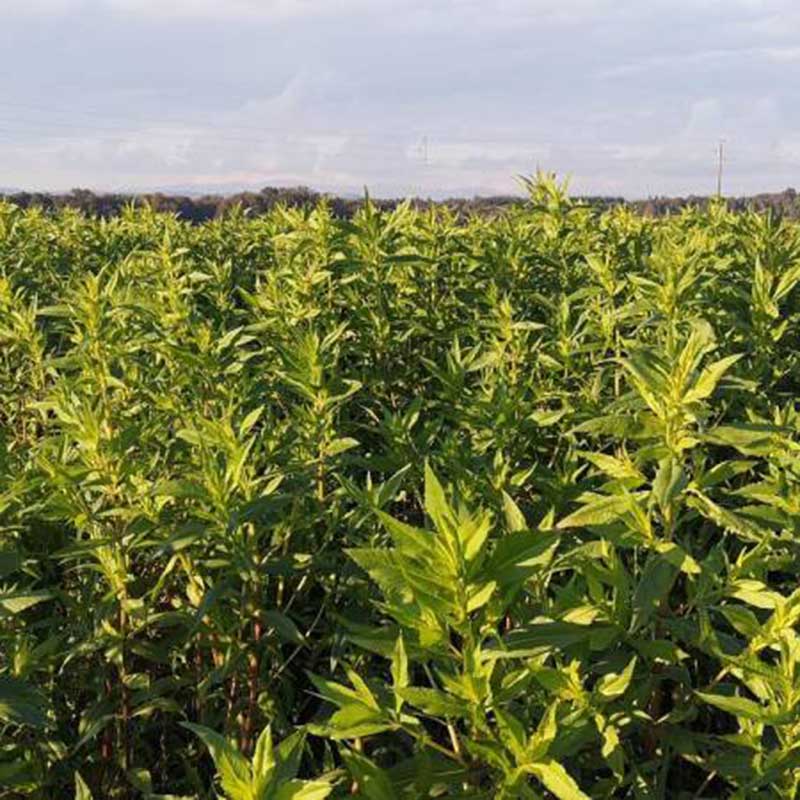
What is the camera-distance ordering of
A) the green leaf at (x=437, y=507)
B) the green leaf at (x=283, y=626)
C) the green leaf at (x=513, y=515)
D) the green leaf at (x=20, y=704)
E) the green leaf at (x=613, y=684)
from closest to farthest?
the green leaf at (x=437, y=507), the green leaf at (x=613, y=684), the green leaf at (x=20, y=704), the green leaf at (x=513, y=515), the green leaf at (x=283, y=626)

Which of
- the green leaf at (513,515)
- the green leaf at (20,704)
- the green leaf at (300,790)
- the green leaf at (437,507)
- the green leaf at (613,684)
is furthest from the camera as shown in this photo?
the green leaf at (513,515)

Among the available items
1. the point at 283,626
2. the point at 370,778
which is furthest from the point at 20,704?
the point at 370,778

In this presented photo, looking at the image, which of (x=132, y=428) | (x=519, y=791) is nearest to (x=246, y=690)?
(x=132, y=428)

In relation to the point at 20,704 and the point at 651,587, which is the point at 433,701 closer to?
the point at 651,587

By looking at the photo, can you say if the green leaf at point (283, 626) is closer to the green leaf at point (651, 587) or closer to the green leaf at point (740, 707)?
the green leaf at point (651, 587)

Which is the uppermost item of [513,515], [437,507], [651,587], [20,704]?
[437,507]

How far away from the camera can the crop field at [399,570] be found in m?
1.54

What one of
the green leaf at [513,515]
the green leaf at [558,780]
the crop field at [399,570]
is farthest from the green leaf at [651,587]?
the green leaf at [558,780]

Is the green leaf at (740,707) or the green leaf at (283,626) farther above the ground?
the green leaf at (740,707)

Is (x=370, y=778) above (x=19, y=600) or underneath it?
underneath

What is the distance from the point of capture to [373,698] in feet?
5.26

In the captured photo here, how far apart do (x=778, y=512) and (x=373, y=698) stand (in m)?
1.21

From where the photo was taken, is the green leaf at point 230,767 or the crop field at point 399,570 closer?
the green leaf at point 230,767

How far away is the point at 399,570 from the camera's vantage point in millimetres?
1517
